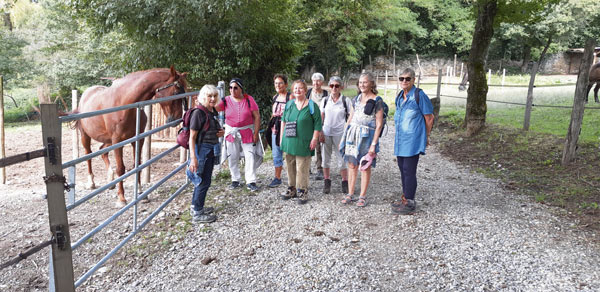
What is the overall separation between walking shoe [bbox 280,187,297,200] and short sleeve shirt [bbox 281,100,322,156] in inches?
23.4

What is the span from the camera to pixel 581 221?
4.35m

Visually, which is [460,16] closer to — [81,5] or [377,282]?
[81,5]

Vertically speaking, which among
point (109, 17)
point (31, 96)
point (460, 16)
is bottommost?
point (31, 96)

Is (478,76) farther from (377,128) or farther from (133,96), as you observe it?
(133,96)

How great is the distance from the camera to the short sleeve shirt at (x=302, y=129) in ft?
15.4

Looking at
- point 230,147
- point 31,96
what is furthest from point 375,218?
point 31,96

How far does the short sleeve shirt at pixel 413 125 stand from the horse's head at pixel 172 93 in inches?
109

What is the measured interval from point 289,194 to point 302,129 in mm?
930

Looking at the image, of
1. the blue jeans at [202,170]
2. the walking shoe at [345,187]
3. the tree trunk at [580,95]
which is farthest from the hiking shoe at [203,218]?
the tree trunk at [580,95]

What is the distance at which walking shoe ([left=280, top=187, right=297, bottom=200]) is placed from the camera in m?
5.04

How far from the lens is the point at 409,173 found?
4367mm

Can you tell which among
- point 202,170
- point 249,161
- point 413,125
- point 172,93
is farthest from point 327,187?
point 172,93

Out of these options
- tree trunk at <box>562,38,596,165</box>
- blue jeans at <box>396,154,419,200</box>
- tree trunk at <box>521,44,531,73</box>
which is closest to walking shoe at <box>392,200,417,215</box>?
blue jeans at <box>396,154,419,200</box>

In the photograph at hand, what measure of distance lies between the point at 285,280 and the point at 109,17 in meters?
7.13
